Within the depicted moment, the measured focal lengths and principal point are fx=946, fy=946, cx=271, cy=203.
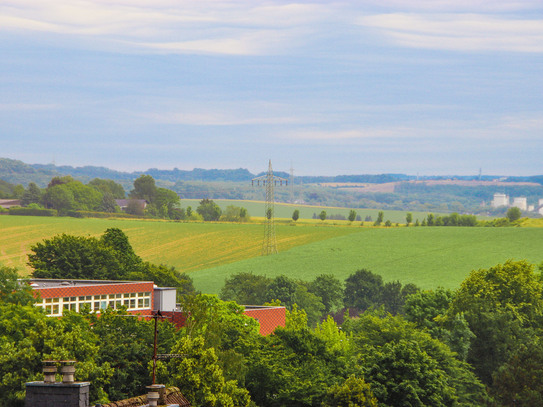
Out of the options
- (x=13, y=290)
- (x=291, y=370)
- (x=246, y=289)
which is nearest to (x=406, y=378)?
(x=291, y=370)

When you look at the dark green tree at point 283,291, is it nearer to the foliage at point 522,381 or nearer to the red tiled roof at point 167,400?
the foliage at point 522,381

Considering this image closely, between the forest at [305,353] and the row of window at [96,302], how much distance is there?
289 centimetres

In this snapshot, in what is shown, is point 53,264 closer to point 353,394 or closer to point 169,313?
point 169,313

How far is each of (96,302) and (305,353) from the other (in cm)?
2535

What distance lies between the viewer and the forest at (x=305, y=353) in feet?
205

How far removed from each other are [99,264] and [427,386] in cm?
8153

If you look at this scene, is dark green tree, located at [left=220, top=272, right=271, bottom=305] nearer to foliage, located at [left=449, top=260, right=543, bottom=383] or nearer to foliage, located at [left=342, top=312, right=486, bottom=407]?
foliage, located at [left=449, top=260, right=543, bottom=383]

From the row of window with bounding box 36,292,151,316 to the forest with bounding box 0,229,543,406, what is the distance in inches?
114

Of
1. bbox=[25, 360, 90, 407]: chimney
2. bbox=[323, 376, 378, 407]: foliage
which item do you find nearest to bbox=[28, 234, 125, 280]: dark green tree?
bbox=[323, 376, 378, 407]: foliage

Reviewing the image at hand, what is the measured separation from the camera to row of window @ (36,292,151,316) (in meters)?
91.9

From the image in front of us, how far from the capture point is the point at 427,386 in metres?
71.8

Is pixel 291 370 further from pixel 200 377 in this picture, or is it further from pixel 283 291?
pixel 283 291

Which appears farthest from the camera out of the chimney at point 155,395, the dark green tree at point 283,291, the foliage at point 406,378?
the dark green tree at point 283,291

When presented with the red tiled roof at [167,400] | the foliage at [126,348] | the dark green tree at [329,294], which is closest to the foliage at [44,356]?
the foliage at [126,348]
